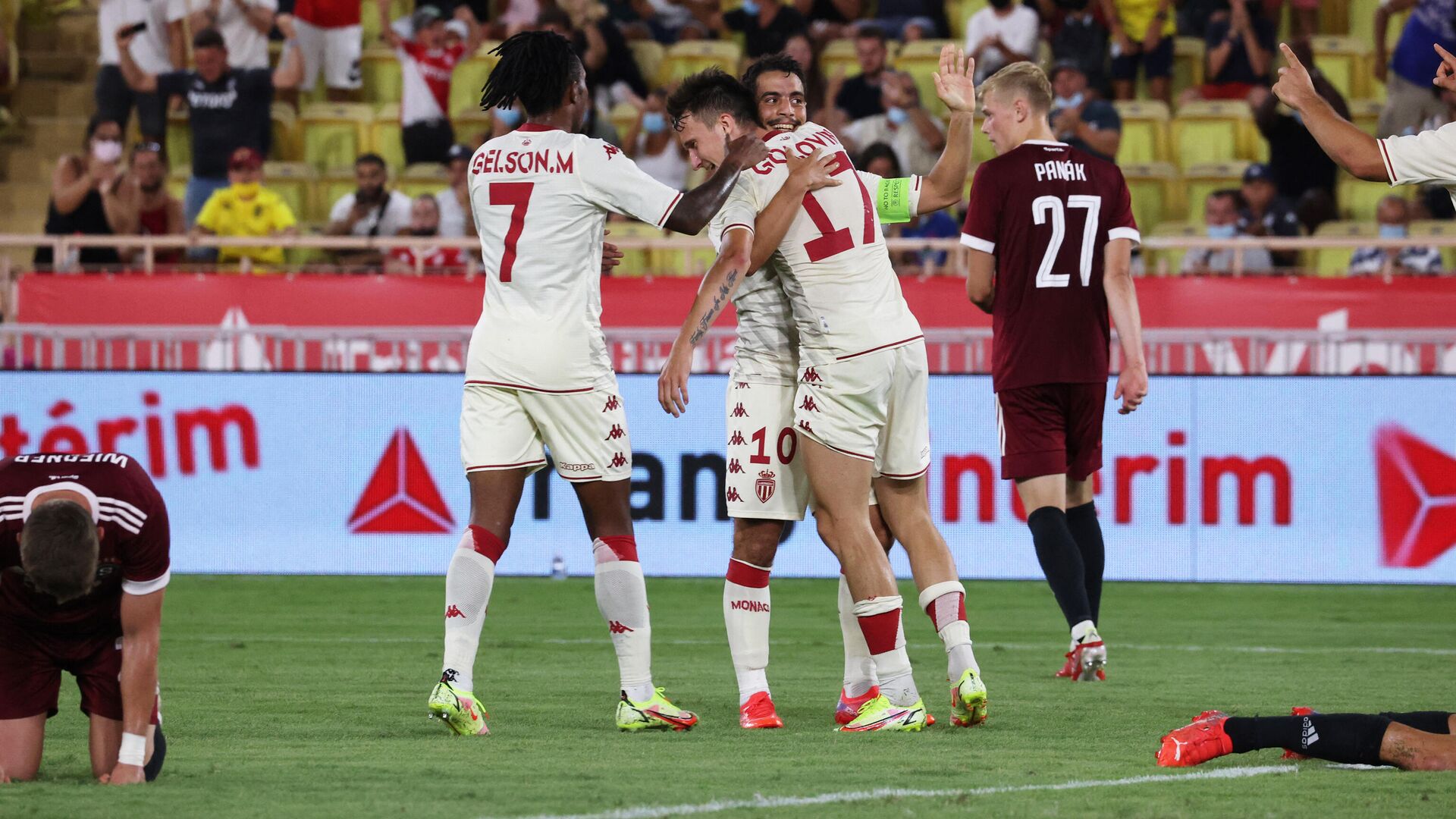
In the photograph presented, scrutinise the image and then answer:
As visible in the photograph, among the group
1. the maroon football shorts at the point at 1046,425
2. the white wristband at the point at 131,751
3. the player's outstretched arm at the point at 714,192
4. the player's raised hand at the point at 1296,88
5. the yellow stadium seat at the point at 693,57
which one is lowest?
the white wristband at the point at 131,751

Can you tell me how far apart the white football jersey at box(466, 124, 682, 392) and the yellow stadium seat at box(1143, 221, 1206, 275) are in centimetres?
878

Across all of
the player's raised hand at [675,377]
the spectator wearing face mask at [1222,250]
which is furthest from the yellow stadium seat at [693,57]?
the player's raised hand at [675,377]

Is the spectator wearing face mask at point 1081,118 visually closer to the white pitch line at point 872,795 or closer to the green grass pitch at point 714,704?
the green grass pitch at point 714,704

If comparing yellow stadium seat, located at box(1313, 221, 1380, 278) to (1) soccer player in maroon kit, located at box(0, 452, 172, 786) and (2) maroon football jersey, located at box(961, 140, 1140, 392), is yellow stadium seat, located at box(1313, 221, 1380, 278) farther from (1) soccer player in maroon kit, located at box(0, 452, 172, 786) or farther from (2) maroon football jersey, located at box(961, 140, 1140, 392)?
(1) soccer player in maroon kit, located at box(0, 452, 172, 786)

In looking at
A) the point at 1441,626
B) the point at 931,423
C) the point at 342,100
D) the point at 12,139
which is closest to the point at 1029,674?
the point at 1441,626

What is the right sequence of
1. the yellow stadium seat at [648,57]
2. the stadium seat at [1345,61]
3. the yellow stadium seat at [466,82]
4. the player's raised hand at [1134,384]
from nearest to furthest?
the player's raised hand at [1134,384]
the stadium seat at [1345,61]
the yellow stadium seat at [466,82]
the yellow stadium seat at [648,57]

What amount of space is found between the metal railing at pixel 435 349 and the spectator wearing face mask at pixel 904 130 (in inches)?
132

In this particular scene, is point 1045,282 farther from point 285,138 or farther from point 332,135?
point 285,138

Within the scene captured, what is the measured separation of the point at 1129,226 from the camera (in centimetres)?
758

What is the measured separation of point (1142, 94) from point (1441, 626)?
8.40 m

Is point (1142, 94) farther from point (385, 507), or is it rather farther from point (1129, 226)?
point (1129, 226)

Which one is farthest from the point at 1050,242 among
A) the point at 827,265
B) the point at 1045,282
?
the point at 827,265

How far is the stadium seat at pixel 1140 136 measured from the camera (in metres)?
16.2

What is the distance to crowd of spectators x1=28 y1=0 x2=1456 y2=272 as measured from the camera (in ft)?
49.3
